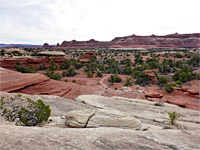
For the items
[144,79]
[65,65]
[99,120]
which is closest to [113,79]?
[144,79]

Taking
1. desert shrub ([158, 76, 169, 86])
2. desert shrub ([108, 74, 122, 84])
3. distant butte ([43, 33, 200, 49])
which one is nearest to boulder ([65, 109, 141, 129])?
desert shrub ([108, 74, 122, 84])

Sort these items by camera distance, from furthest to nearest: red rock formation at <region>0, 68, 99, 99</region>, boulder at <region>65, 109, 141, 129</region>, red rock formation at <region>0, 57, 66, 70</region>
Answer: red rock formation at <region>0, 57, 66, 70</region> < red rock formation at <region>0, 68, 99, 99</region> < boulder at <region>65, 109, 141, 129</region>

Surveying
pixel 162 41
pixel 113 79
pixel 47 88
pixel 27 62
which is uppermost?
pixel 162 41

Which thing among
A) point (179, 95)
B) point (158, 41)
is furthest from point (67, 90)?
point (158, 41)

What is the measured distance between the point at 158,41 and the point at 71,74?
147m

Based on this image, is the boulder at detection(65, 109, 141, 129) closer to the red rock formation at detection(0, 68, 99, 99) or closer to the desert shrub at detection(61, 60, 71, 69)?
the red rock formation at detection(0, 68, 99, 99)

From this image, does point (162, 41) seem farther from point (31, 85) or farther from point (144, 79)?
point (31, 85)

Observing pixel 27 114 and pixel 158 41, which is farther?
pixel 158 41

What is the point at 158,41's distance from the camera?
499ft

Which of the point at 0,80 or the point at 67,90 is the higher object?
the point at 0,80

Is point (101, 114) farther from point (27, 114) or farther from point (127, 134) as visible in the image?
point (27, 114)

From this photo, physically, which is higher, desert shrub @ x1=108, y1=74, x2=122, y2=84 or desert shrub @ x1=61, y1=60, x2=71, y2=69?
Answer: desert shrub @ x1=61, y1=60, x2=71, y2=69

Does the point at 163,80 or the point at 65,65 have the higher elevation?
the point at 65,65

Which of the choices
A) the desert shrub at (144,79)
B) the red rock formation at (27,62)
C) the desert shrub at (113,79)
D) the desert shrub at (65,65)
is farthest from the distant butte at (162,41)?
the desert shrub at (144,79)
